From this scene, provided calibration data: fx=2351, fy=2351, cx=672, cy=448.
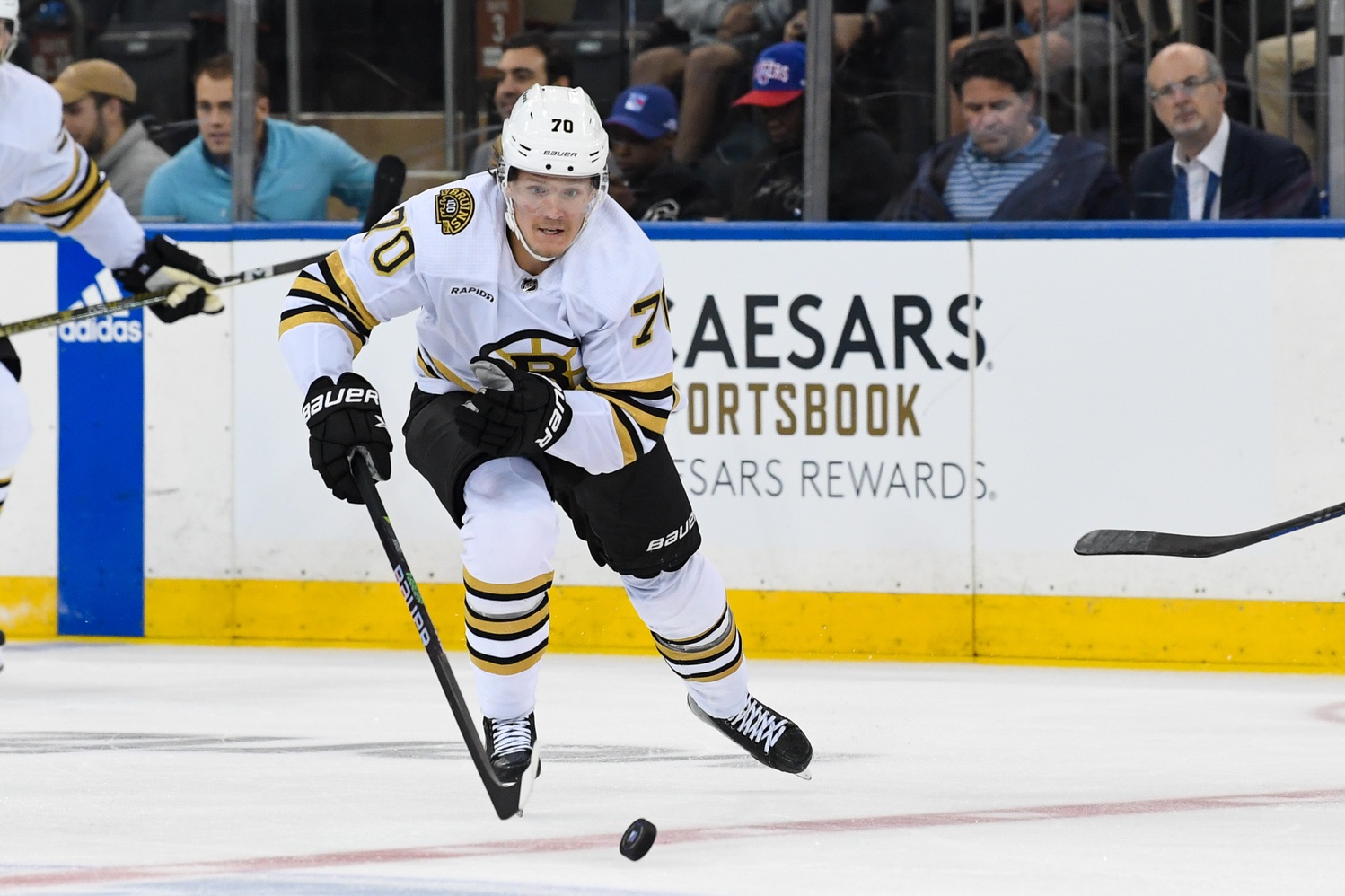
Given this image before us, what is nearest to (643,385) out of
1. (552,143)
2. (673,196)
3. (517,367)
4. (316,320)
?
(517,367)

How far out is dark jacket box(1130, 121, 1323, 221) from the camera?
541 cm

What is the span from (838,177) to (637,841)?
2.94 meters

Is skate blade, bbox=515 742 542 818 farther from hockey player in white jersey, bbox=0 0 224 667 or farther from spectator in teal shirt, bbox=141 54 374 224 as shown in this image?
spectator in teal shirt, bbox=141 54 374 224

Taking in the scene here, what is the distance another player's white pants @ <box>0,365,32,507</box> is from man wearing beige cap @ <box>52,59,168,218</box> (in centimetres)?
118

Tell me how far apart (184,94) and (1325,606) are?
3137mm

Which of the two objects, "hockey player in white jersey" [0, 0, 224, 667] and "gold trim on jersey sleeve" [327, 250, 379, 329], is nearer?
"gold trim on jersey sleeve" [327, 250, 379, 329]

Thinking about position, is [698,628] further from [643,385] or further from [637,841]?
[637,841]

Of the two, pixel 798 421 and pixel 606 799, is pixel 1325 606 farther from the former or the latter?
pixel 606 799

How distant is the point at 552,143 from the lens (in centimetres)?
348

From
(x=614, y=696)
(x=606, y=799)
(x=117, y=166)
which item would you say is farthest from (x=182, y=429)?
(x=606, y=799)

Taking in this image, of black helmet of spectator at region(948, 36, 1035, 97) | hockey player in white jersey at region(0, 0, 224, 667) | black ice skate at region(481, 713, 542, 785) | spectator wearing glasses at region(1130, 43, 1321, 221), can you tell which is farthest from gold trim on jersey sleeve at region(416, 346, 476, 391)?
spectator wearing glasses at region(1130, 43, 1321, 221)

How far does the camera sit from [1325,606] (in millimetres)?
5348

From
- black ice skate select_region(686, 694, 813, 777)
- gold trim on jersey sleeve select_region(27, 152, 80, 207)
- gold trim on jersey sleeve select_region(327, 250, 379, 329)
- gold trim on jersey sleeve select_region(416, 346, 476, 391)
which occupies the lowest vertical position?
black ice skate select_region(686, 694, 813, 777)

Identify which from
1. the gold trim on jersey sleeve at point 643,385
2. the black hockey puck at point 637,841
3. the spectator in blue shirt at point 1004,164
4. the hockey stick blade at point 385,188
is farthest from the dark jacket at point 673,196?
the black hockey puck at point 637,841
